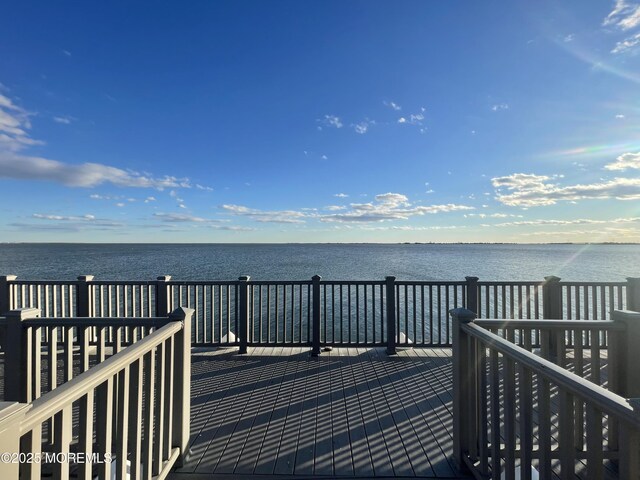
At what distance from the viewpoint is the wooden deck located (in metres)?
2.33

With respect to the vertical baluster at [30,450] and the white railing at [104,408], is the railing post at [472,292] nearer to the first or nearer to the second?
the white railing at [104,408]

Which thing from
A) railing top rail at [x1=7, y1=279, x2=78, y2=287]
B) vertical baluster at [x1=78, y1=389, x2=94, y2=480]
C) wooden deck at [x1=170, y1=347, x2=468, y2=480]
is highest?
railing top rail at [x1=7, y1=279, x2=78, y2=287]

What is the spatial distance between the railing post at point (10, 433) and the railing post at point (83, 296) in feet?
16.8

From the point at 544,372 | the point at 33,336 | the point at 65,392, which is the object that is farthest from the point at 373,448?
the point at 33,336

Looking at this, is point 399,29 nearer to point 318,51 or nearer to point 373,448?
point 318,51

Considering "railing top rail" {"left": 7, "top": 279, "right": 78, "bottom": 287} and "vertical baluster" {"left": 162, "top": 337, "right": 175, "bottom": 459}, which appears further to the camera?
"railing top rail" {"left": 7, "top": 279, "right": 78, "bottom": 287}

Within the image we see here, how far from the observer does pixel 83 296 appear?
5.12 m

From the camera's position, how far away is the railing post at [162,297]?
4934 mm

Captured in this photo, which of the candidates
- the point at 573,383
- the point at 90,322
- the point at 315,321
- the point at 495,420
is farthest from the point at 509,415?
the point at 315,321

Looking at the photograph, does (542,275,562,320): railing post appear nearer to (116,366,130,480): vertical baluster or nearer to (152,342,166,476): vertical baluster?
(152,342,166,476): vertical baluster

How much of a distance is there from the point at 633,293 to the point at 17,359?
7000 millimetres

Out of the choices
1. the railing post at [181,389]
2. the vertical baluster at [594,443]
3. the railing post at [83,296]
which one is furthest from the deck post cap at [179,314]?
the railing post at [83,296]

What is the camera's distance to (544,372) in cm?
141

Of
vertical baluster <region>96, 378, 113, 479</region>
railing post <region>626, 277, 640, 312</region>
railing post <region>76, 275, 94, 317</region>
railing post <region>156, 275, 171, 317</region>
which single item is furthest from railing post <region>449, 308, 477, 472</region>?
railing post <region>76, 275, 94, 317</region>
